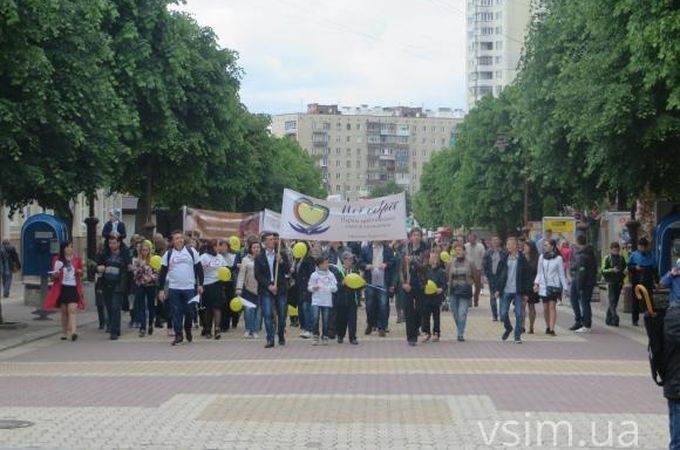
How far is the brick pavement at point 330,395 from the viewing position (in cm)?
1043

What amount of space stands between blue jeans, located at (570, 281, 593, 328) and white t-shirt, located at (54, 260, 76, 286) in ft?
31.3

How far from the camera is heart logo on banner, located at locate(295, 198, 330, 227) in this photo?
2141cm

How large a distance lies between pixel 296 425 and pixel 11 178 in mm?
11733

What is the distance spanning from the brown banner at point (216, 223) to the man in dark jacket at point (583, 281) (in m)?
10.1

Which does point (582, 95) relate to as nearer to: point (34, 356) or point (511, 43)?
point (34, 356)

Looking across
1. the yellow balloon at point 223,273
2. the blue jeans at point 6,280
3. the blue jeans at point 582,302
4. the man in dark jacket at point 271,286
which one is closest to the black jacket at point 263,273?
the man in dark jacket at point 271,286

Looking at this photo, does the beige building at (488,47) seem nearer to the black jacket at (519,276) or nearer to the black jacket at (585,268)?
the black jacket at (585,268)

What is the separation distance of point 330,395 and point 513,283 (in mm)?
8380

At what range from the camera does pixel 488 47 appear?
16075cm

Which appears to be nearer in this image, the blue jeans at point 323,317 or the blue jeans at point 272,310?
the blue jeans at point 272,310

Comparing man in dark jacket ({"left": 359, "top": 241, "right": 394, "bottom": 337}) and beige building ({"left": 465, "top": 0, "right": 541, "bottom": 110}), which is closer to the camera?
man in dark jacket ({"left": 359, "top": 241, "right": 394, "bottom": 337})

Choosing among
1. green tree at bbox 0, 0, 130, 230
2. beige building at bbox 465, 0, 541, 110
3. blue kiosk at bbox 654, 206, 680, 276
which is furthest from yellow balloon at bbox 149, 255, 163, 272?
beige building at bbox 465, 0, 541, 110

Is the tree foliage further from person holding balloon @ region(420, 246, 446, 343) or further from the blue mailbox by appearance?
the blue mailbox

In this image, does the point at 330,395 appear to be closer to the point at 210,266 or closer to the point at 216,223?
the point at 210,266
